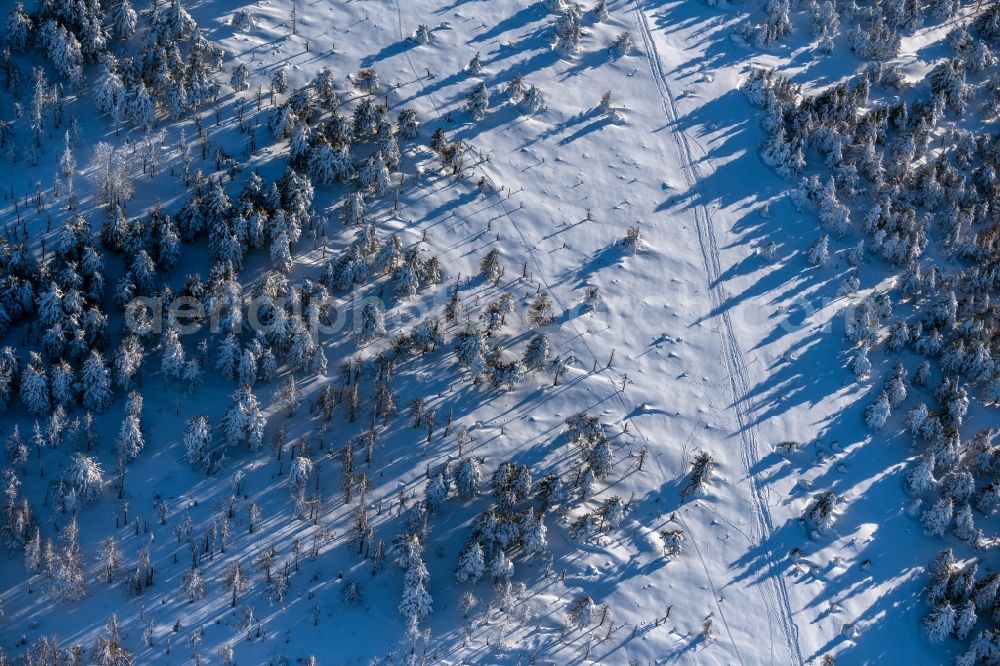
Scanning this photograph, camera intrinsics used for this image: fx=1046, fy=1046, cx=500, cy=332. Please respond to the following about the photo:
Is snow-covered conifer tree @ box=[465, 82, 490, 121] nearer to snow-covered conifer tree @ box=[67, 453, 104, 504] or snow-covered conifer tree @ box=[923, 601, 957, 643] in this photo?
snow-covered conifer tree @ box=[67, 453, 104, 504]

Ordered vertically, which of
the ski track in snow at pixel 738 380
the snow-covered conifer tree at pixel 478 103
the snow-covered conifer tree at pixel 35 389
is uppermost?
the snow-covered conifer tree at pixel 478 103

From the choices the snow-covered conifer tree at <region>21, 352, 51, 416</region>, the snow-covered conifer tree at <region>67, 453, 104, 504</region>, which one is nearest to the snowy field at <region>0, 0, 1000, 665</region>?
the snow-covered conifer tree at <region>21, 352, 51, 416</region>

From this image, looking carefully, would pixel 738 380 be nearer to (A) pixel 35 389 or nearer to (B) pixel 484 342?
(B) pixel 484 342

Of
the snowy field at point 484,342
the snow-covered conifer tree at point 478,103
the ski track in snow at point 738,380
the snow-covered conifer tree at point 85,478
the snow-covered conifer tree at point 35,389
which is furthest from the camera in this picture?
the snow-covered conifer tree at point 478,103

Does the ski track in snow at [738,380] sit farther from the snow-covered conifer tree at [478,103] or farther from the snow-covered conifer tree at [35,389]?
the snow-covered conifer tree at [35,389]

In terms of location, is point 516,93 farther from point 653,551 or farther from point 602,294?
point 653,551

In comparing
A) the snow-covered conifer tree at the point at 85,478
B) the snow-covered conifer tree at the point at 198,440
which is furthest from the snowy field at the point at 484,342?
the snow-covered conifer tree at the point at 85,478

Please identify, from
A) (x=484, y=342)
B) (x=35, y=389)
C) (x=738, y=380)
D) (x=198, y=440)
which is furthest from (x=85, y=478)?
(x=738, y=380)

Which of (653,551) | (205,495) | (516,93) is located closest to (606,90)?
(516,93)
